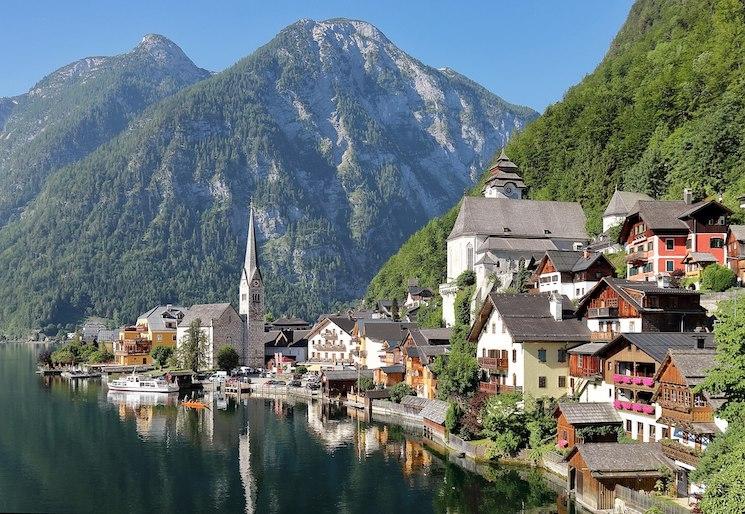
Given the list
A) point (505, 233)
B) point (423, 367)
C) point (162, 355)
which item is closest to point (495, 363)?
point (423, 367)

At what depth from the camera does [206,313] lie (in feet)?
456

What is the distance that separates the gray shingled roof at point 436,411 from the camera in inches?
2595

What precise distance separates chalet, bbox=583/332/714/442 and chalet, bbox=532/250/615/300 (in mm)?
19602

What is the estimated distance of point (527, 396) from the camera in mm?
57781

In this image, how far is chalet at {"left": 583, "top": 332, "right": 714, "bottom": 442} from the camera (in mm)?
45656

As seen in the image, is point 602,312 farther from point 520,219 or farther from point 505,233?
point 520,219

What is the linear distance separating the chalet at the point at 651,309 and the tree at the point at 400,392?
31443 mm

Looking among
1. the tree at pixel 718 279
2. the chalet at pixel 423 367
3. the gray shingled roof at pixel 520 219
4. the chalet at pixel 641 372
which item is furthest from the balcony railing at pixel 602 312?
the gray shingled roof at pixel 520 219

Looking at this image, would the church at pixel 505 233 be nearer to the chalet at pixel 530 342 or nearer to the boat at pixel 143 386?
the chalet at pixel 530 342

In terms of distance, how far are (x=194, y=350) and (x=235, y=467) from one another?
232 ft

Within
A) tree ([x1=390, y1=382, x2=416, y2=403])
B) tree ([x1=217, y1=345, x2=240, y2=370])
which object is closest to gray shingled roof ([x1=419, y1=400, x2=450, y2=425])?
tree ([x1=390, y1=382, x2=416, y2=403])

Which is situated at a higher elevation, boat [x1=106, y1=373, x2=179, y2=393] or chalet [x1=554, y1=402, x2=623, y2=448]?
chalet [x1=554, y1=402, x2=623, y2=448]

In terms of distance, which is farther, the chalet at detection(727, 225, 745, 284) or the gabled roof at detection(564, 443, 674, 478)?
the chalet at detection(727, 225, 745, 284)

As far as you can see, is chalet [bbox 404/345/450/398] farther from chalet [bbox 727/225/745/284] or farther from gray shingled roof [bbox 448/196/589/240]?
chalet [bbox 727/225/745/284]
